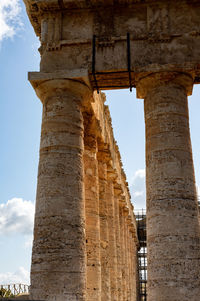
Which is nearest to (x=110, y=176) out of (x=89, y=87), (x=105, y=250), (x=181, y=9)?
(x=105, y=250)

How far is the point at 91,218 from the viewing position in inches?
634

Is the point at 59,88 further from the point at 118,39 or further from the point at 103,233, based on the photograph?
the point at 103,233

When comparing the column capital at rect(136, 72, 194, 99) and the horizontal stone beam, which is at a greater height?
the horizontal stone beam

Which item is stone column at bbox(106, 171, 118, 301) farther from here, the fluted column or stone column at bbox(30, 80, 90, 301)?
stone column at bbox(30, 80, 90, 301)

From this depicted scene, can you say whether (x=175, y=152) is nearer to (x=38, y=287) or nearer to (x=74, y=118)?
(x=74, y=118)

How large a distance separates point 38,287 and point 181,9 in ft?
35.4

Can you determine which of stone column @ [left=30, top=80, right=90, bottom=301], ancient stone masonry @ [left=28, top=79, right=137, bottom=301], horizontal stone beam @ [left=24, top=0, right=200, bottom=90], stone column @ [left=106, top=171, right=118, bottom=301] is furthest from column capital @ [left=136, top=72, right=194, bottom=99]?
stone column @ [left=106, top=171, right=118, bottom=301]

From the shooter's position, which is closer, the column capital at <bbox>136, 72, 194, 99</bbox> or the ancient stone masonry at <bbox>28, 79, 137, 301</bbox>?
the ancient stone masonry at <bbox>28, 79, 137, 301</bbox>

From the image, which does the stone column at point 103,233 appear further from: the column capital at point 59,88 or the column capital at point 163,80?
the column capital at point 163,80

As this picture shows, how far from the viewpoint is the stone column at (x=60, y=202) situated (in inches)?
453

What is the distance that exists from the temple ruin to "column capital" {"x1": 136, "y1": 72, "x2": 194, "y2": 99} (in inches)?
1.4

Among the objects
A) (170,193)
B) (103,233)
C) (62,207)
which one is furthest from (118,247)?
(62,207)

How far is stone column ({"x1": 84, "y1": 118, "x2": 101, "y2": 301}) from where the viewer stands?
606 inches

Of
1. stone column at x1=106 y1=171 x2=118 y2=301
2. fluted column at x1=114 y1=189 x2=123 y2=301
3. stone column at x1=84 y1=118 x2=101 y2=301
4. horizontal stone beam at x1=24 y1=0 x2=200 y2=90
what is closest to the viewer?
horizontal stone beam at x1=24 y1=0 x2=200 y2=90
